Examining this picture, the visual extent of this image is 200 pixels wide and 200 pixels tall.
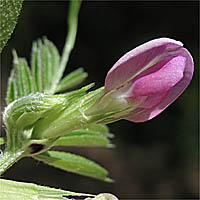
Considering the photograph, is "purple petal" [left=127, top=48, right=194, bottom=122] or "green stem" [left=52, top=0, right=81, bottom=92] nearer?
"purple petal" [left=127, top=48, right=194, bottom=122]

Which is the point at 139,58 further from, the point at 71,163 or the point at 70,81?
the point at 70,81

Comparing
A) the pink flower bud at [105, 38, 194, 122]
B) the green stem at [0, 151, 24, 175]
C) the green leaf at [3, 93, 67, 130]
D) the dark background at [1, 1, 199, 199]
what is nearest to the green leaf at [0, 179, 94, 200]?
the green stem at [0, 151, 24, 175]

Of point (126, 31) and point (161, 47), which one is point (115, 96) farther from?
point (126, 31)

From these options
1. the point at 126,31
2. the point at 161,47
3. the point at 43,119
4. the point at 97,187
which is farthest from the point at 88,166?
the point at 126,31

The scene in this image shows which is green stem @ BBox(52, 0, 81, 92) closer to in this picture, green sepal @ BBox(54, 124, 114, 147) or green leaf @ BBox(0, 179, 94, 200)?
green sepal @ BBox(54, 124, 114, 147)

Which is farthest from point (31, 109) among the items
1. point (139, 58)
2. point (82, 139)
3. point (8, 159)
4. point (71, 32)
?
point (71, 32)

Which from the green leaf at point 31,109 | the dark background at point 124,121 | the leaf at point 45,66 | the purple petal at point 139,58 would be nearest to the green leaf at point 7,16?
the green leaf at point 31,109
